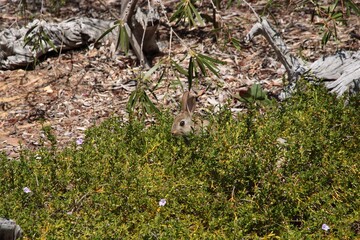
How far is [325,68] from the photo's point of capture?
6246 millimetres

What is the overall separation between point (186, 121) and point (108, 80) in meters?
1.72

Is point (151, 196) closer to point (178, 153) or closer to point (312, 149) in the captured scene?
point (178, 153)

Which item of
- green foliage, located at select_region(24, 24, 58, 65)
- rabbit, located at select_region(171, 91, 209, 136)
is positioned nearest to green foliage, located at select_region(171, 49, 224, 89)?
rabbit, located at select_region(171, 91, 209, 136)

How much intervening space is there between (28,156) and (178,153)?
1264 mm

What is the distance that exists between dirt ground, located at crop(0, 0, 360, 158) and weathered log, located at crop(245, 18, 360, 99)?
25cm

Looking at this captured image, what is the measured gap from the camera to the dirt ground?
20.6 feet

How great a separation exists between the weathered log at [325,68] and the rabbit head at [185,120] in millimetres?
963

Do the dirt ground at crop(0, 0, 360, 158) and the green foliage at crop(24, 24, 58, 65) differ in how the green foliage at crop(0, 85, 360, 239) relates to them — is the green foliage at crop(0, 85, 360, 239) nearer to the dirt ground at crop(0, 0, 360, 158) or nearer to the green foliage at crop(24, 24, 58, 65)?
the dirt ground at crop(0, 0, 360, 158)

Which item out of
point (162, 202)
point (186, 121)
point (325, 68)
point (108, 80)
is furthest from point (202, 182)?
point (108, 80)

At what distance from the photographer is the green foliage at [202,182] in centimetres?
443

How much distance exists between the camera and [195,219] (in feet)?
15.1

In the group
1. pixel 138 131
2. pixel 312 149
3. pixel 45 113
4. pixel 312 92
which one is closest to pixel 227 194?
pixel 312 149

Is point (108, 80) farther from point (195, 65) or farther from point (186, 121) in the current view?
point (195, 65)

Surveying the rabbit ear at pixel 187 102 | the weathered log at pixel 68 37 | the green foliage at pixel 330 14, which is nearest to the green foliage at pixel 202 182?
the rabbit ear at pixel 187 102
